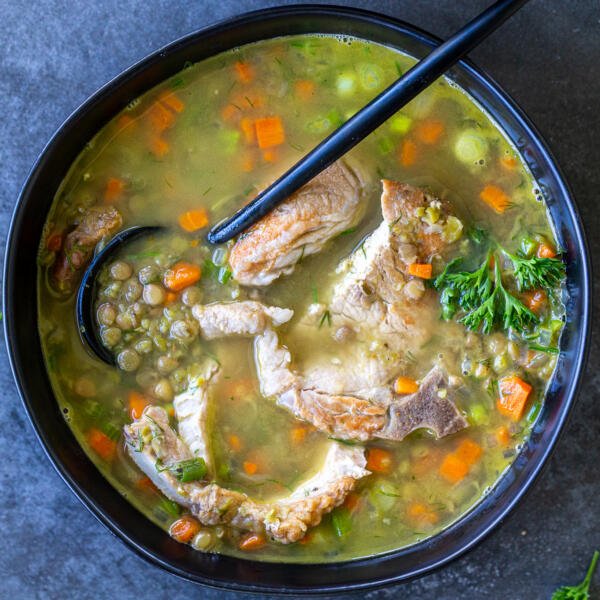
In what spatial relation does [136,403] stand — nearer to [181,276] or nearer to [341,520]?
[181,276]

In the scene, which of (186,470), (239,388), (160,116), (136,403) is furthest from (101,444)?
(160,116)

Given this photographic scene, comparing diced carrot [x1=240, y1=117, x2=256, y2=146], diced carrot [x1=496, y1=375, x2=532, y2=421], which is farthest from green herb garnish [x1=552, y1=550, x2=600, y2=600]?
diced carrot [x1=240, y1=117, x2=256, y2=146]

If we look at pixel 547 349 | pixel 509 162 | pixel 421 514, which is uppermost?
pixel 509 162

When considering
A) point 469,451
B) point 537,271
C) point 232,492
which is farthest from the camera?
point 469,451

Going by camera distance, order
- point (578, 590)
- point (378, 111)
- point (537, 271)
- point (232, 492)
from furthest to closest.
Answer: point (578, 590)
point (232, 492)
point (537, 271)
point (378, 111)

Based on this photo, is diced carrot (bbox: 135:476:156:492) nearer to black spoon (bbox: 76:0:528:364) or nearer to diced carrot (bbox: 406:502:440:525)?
black spoon (bbox: 76:0:528:364)

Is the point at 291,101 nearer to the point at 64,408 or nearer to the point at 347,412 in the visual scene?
the point at 347,412

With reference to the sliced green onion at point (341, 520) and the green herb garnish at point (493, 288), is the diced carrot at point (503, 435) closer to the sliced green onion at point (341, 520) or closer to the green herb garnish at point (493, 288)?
the green herb garnish at point (493, 288)

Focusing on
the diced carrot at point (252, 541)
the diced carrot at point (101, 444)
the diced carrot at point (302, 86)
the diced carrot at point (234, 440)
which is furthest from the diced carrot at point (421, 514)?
the diced carrot at point (302, 86)
